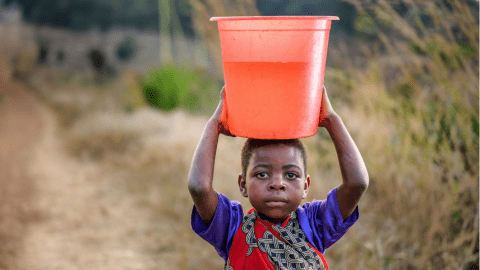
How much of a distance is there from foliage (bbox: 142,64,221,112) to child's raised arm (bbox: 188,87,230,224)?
5205mm

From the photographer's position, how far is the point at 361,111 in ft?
13.3

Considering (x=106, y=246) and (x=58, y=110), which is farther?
(x=58, y=110)

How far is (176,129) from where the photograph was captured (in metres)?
6.47

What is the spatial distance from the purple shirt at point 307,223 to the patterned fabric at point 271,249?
0.15ft

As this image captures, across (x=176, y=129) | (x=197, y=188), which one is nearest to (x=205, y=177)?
(x=197, y=188)

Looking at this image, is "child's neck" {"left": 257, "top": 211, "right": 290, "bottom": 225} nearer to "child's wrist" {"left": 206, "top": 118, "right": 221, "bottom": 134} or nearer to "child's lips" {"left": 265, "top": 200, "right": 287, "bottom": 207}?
"child's lips" {"left": 265, "top": 200, "right": 287, "bottom": 207}

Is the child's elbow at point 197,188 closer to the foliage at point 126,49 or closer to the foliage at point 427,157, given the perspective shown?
the foliage at point 427,157

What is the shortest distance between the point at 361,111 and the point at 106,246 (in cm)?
246

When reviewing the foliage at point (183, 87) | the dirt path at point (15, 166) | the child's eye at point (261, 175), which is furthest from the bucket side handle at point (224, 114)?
the foliage at point (183, 87)

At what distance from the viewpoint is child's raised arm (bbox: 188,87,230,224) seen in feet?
5.77

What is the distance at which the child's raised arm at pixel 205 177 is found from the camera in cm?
176

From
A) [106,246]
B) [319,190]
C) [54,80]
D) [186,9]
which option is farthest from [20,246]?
[54,80]

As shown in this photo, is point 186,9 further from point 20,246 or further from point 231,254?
point 231,254

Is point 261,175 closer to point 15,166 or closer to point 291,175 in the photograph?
point 291,175
